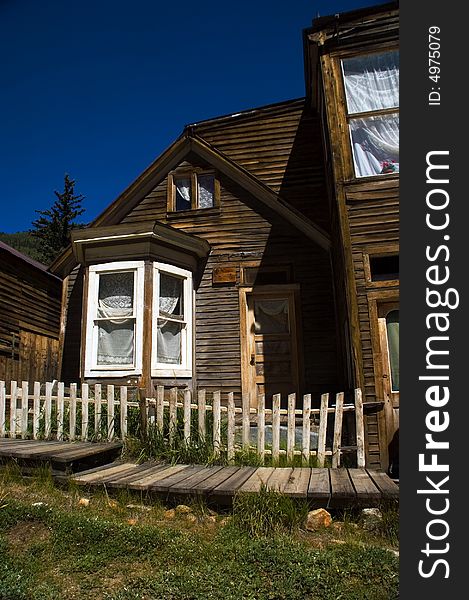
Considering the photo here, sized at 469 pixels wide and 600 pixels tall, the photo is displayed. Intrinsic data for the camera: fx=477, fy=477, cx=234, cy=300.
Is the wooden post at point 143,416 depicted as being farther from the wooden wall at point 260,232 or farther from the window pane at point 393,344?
the wooden wall at point 260,232

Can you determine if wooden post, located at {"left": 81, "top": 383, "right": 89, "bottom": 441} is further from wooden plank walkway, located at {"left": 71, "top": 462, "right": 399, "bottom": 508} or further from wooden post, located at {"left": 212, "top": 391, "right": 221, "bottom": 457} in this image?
wooden post, located at {"left": 212, "top": 391, "right": 221, "bottom": 457}

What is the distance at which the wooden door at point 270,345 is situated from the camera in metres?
10.2

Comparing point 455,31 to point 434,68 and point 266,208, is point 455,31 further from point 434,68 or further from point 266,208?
point 266,208

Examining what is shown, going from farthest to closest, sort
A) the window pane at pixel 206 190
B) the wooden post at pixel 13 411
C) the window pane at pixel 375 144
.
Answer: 1. the window pane at pixel 206 190
2. the window pane at pixel 375 144
3. the wooden post at pixel 13 411

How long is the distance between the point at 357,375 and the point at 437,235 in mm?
4399

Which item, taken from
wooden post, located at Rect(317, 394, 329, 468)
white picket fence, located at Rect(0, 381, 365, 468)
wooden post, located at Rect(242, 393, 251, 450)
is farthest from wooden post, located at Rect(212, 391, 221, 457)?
wooden post, located at Rect(317, 394, 329, 468)

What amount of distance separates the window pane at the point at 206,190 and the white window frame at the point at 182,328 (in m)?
2.11

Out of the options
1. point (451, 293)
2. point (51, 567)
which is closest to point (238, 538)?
point (51, 567)

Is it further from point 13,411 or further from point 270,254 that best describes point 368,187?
point 13,411

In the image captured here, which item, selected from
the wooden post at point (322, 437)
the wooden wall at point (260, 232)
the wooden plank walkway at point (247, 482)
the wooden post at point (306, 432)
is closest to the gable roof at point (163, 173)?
the wooden wall at point (260, 232)

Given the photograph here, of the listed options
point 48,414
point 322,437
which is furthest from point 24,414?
point 322,437

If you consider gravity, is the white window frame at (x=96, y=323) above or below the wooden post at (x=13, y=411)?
above

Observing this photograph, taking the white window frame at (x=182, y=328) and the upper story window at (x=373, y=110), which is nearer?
the upper story window at (x=373, y=110)

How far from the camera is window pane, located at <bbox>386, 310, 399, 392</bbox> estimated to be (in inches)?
269
